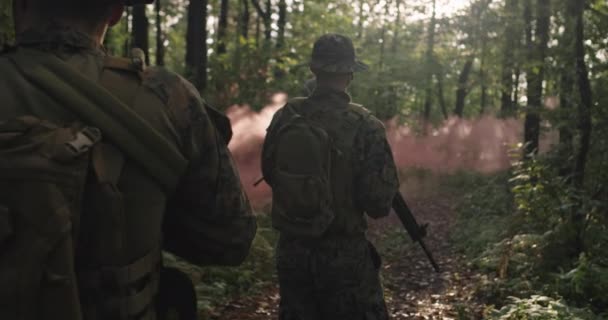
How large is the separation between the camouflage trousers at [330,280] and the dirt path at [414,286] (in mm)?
2646

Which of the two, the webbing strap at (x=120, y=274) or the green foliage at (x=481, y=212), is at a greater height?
the webbing strap at (x=120, y=274)

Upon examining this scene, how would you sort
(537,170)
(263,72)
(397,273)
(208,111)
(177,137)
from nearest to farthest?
(177,137) < (208,111) < (537,170) < (397,273) < (263,72)

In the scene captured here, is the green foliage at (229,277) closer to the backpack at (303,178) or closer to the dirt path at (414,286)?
the dirt path at (414,286)

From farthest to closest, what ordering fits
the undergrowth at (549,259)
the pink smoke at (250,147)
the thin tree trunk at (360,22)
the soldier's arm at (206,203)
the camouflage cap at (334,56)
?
the thin tree trunk at (360,22)
the pink smoke at (250,147)
the undergrowth at (549,259)
the camouflage cap at (334,56)
the soldier's arm at (206,203)

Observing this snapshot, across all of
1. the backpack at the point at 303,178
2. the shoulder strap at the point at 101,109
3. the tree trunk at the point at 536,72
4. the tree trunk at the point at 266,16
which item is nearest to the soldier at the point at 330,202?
the backpack at the point at 303,178

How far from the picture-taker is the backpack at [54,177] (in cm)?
141

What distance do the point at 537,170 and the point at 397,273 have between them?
8.98 feet

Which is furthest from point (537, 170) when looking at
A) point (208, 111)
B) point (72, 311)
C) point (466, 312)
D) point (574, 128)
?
point (72, 311)

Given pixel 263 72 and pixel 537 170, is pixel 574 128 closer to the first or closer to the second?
pixel 537 170

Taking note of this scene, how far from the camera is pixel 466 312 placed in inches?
251

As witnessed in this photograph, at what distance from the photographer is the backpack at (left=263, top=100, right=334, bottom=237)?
3.50 meters

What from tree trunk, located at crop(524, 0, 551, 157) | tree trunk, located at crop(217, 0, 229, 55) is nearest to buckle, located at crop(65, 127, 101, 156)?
tree trunk, located at crop(524, 0, 551, 157)

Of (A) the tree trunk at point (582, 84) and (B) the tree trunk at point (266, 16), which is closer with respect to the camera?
(A) the tree trunk at point (582, 84)

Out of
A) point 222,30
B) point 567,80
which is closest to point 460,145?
point 222,30
